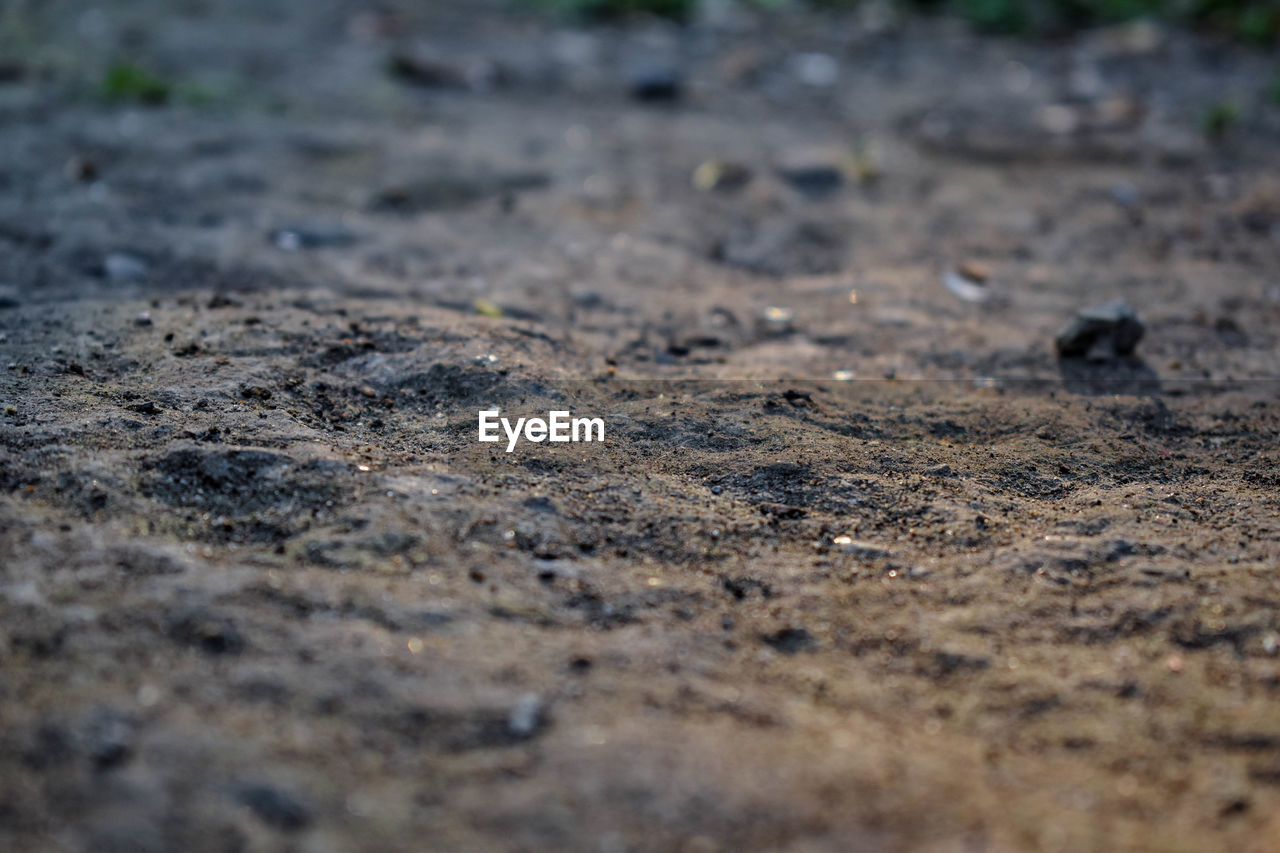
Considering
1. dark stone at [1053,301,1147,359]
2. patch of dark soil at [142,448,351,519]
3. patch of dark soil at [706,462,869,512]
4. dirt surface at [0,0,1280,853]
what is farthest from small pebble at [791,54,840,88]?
patch of dark soil at [142,448,351,519]

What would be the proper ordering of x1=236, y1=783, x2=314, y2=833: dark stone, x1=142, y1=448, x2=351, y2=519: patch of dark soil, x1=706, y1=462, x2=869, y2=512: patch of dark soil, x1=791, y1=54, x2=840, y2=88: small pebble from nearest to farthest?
x1=236, y1=783, x2=314, y2=833: dark stone
x1=142, y1=448, x2=351, y2=519: patch of dark soil
x1=706, y1=462, x2=869, y2=512: patch of dark soil
x1=791, y1=54, x2=840, y2=88: small pebble

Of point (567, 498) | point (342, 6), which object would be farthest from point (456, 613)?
point (342, 6)

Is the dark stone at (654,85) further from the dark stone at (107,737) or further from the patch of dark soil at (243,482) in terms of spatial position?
the dark stone at (107,737)

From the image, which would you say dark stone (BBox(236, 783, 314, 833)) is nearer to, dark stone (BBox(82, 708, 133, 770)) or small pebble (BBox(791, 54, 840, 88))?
dark stone (BBox(82, 708, 133, 770))

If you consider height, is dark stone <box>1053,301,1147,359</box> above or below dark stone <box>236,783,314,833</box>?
above

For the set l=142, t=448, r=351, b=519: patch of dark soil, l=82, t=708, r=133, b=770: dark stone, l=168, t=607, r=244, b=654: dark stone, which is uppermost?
l=142, t=448, r=351, b=519: patch of dark soil

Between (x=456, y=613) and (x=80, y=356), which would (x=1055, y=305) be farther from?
(x=80, y=356)

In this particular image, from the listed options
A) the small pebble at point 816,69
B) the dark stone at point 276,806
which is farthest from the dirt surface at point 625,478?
the small pebble at point 816,69

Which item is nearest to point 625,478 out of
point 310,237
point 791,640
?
point 791,640
